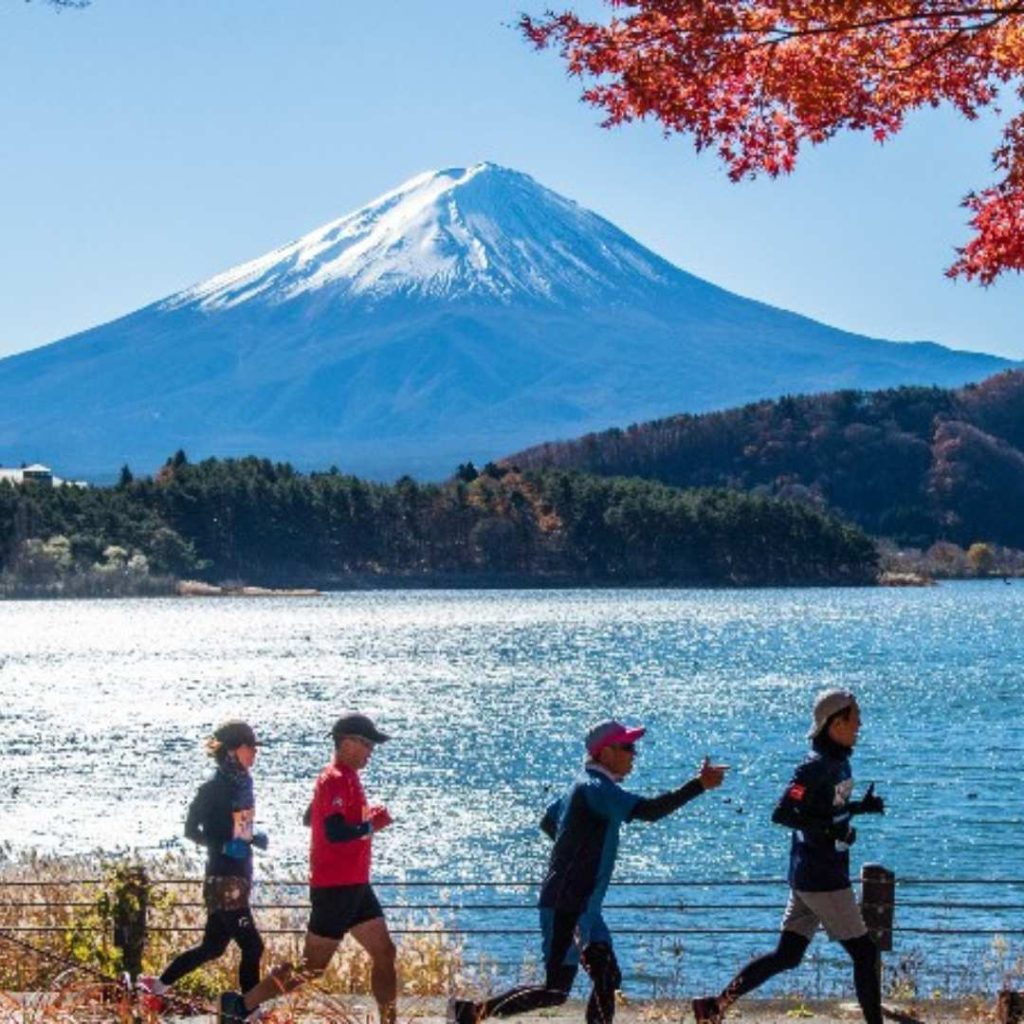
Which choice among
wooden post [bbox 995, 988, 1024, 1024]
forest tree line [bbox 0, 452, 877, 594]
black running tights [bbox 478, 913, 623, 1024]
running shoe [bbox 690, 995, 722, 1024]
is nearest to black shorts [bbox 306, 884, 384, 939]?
black running tights [bbox 478, 913, 623, 1024]

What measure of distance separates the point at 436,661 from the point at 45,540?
71.4 m

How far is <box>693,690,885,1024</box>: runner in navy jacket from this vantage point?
378 inches

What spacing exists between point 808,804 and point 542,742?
42.0m

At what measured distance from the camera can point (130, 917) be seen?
11.7 meters

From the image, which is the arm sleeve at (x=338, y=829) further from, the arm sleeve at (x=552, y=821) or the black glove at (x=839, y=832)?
the black glove at (x=839, y=832)

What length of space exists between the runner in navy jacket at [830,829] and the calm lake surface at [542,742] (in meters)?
3.05

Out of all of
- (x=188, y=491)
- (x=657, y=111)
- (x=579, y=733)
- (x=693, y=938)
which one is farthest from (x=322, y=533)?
(x=657, y=111)

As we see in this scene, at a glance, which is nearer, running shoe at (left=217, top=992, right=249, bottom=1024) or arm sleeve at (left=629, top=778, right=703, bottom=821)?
arm sleeve at (left=629, top=778, right=703, bottom=821)

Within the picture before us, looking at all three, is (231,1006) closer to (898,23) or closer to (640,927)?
(898,23)

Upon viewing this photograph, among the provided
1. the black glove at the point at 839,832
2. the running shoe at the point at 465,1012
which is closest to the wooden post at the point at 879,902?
the black glove at the point at 839,832

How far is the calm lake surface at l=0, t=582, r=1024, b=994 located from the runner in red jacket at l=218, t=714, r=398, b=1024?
3119 mm

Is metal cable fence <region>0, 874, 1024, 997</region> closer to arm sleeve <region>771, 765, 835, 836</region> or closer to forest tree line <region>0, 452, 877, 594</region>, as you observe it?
arm sleeve <region>771, 765, 835, 836</region>

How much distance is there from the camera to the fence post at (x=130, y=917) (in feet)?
38.2

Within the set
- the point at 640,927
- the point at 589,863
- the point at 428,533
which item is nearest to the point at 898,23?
the point at 589,863
